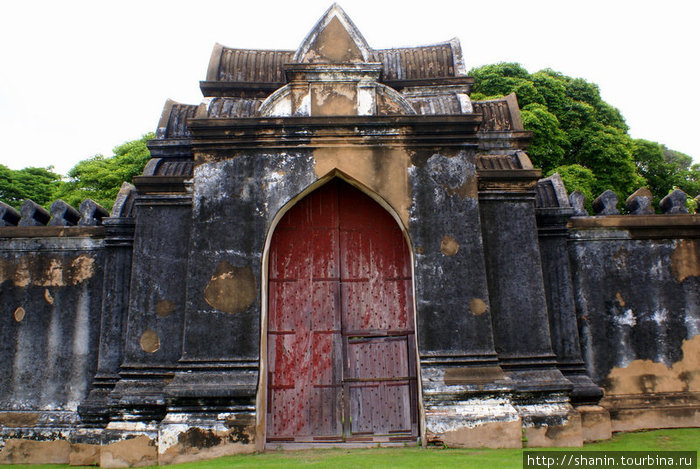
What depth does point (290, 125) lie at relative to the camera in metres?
6.93

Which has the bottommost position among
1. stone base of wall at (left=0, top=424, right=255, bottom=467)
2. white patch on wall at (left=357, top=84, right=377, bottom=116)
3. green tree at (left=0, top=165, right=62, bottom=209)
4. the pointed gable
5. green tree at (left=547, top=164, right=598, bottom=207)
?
stone base of wall at (left=0, top=424, right=255, bottom=467)

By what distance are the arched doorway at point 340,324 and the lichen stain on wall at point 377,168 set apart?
55cm

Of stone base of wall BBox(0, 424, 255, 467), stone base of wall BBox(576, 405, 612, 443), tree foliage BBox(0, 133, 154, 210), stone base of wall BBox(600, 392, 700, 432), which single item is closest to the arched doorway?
stone base of wall BBox(0, 424, 255, 467)

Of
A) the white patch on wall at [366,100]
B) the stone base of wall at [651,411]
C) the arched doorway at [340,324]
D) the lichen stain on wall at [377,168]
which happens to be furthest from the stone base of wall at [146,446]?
the stone base of wall at [651,411]

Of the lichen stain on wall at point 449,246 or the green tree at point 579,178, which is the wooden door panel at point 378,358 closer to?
the lichen stain on wall at point 449,246

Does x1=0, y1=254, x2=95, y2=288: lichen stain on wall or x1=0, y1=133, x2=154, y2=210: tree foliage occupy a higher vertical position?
x1=0, y1=133, x2=154, y2=210: tree foliage

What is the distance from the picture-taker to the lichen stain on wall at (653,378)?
754 cm

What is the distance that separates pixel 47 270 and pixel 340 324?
397 centimetres

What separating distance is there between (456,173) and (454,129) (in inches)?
21.0

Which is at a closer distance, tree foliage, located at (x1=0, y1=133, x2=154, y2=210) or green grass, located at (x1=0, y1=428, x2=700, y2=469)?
green grass, located at (x1=0, y1=428, x2=700, y2=469)

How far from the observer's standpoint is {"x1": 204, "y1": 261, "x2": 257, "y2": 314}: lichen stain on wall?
21.6ft

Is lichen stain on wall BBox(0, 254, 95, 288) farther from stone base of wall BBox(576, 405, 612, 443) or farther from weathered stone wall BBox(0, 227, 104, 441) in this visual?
stone base of wall BBox(576, 405, 612, 443)

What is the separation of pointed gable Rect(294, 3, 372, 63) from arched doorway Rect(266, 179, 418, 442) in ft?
5.36

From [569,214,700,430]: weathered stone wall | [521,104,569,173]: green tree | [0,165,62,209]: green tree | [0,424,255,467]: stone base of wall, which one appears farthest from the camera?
[0,165,62,209]: green tree
